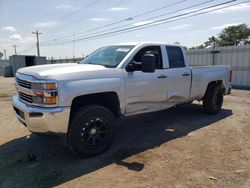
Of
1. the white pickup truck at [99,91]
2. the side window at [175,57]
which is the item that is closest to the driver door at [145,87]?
the white pickup truck at [99,91]

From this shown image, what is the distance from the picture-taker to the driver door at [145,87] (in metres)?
4.59

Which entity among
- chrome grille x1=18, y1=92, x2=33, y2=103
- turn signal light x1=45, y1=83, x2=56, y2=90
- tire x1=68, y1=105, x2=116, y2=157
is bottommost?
tire x1=68, y1=105, x2=116, y2=157

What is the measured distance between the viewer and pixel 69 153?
174 inches

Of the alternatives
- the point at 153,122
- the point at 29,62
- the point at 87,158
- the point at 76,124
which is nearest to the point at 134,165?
the point at 87,158

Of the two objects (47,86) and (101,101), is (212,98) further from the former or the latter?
(47,86)

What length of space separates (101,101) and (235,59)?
40.4 ft

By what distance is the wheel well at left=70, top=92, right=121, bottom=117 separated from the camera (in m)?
4.11

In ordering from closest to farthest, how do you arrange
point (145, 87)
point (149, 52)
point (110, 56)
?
point (145, 87) → point (110, 56) → point (149, 52)

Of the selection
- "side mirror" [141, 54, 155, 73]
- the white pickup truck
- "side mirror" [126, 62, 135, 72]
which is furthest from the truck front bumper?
"side mirror" [141, 54, 155, 73]

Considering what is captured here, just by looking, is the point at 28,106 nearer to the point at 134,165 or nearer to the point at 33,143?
the point at 33,143

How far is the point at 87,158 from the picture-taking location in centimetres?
418

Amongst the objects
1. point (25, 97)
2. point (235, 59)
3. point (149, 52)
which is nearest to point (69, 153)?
point (25, 97)

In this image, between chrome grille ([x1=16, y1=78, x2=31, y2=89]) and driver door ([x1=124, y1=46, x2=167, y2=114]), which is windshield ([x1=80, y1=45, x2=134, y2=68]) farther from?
chrome grille ([x1=16, y1=78, x2=31, y2=89])

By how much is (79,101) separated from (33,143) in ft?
5.34
